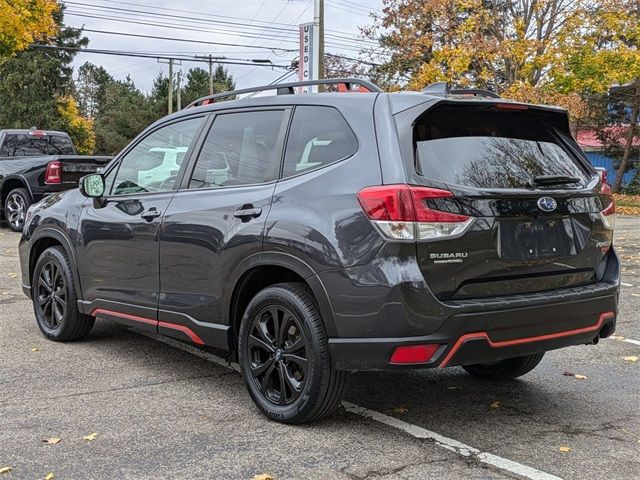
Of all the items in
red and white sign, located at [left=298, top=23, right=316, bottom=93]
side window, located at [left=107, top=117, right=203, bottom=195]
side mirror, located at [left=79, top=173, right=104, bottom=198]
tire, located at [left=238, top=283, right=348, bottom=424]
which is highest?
red and white sign, located at [left=298, top=23, right=316, bottom=93]

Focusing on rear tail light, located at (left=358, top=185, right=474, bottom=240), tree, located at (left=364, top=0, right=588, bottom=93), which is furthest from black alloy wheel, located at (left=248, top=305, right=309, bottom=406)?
tree, located at (left=364, top=0, right=588, bottom=93)

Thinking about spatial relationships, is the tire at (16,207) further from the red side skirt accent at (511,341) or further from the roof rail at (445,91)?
the red side skirt accent at (511,341)

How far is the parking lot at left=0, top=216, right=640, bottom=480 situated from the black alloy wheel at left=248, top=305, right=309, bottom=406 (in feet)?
0.66

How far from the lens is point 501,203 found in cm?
376

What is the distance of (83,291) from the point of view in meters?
5.64

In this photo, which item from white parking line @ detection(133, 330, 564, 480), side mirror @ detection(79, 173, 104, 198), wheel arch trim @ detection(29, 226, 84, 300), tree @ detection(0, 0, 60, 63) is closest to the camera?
white parking line @ detection(133, 330, 564, 480)

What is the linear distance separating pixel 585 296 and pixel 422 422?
1.14 m

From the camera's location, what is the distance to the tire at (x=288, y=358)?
12.7 feet

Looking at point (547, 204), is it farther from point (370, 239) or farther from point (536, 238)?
point (370, 239)

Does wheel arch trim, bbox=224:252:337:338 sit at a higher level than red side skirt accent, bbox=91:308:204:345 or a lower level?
higher

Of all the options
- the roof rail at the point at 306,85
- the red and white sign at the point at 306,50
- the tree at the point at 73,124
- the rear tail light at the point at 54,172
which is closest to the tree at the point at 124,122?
the tree at the point at 73,124

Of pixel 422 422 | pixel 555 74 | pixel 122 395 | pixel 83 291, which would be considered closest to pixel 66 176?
pixel 83 291

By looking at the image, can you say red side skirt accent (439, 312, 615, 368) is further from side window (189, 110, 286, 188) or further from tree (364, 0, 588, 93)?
tree (364, 0, 588, 93)

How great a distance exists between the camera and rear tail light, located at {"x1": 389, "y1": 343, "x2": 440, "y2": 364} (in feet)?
11.8
